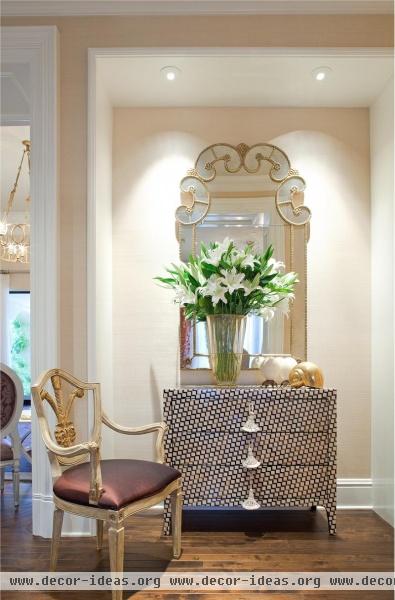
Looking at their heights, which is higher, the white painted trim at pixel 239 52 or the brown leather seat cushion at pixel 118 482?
the white painted trim at pixel 239 52

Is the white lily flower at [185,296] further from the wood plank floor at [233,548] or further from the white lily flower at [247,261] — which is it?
the wood plank floor at [233,548]

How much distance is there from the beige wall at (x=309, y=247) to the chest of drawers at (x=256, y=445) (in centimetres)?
56

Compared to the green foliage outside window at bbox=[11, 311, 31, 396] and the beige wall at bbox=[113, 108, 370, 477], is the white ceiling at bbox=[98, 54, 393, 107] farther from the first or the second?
the green foliage outside window at bbox=[11, 311, 31, 396]

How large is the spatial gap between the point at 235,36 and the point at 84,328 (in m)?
1.81

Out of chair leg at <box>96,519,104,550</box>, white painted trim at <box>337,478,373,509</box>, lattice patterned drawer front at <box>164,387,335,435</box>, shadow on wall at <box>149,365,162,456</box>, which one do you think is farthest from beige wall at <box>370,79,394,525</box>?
chair leg at <box>96,519,104,550</box>

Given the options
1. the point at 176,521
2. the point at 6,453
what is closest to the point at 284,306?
the point at 176,521

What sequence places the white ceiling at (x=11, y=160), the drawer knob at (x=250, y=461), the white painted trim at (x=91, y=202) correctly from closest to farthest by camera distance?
the drawer knob at (x=250, y=461), the white painted trim at (x=91, y=202), the white ceiling at (x=11, y=160)

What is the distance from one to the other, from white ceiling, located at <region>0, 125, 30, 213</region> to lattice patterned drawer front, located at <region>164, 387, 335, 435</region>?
8.68 feet

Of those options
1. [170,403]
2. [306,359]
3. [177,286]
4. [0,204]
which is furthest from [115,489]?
[0,204]

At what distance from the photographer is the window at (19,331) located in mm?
7629

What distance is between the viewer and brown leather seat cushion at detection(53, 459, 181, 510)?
2027 mm

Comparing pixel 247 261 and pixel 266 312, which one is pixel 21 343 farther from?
pixel 247 261

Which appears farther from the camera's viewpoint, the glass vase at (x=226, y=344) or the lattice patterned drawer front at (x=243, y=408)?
the glass vase at (x=226, y=344)

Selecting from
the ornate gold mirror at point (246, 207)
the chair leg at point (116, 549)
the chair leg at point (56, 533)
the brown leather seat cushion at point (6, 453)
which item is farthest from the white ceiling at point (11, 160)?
the chair leg at point (116, 549)
